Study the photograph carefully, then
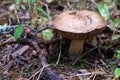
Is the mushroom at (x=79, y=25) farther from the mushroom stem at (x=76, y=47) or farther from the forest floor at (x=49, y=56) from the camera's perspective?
the forest floor at (x=49, y=56)

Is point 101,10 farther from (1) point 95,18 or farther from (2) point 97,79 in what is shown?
(2) point 97,79

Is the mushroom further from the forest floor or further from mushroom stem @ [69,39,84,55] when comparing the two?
the forest floor

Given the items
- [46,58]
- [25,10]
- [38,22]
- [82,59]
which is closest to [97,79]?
[82,59]

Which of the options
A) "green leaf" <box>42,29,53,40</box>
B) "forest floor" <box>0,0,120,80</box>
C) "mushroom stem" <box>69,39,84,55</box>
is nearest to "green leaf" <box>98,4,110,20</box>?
"forest floor" <box>0,0,120,80</box>

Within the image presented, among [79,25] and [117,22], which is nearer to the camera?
[79,25]

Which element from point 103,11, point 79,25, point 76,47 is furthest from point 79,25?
point 103,11

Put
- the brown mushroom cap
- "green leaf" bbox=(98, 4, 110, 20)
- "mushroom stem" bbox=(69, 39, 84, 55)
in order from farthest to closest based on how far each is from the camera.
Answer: "green leaf" bbox=(98, 4, 110, 20)
"mushroom stem" bbox=(69, 39, 84, 55)
the brown mushroom cap

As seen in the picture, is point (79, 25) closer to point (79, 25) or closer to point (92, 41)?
point (79, 25)
